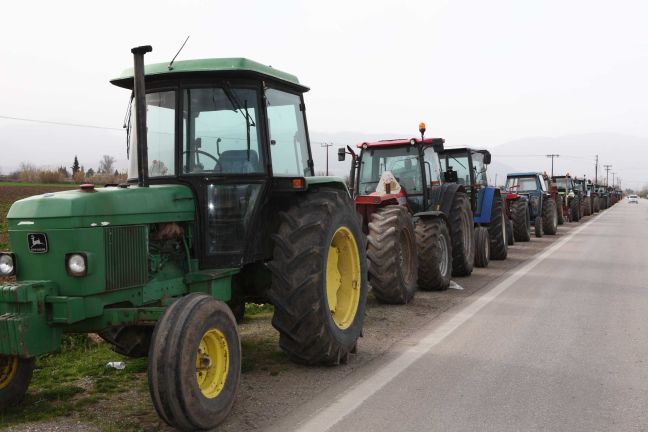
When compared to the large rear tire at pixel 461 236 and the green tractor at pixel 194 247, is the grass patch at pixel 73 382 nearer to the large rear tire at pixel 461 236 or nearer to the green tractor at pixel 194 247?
the green tractor at pixel 194 247

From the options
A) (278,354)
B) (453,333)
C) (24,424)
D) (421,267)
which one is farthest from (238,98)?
(421,267)

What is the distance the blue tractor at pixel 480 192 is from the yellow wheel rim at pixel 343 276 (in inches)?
294

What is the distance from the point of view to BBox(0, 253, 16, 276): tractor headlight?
12.9 ft

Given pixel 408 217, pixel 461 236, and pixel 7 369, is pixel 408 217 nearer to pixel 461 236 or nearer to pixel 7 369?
pixel 461 236

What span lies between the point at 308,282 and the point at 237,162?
3.63ft

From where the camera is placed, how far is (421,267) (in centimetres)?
924

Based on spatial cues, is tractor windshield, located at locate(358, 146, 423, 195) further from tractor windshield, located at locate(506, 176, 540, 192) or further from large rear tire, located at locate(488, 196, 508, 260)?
tractor windshield, located at locate(506, 176, 540, 192)

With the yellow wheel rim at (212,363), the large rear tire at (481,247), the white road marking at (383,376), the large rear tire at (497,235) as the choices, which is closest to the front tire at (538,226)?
the large rear tire at (497,235)

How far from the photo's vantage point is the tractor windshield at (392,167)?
1030 centimetres

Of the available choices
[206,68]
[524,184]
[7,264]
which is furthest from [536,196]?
[7,264]

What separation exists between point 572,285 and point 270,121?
662cm

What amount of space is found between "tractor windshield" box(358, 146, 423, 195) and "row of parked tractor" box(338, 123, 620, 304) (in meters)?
0.02

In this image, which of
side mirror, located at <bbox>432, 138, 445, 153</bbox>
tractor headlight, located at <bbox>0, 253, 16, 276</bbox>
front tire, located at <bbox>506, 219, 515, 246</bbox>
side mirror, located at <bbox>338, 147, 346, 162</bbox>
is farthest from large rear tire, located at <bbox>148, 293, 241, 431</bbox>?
front tire, located at <bbox>506, 219, 515, 246</bbox>

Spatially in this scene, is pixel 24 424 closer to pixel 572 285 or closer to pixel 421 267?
pixel 421 267
